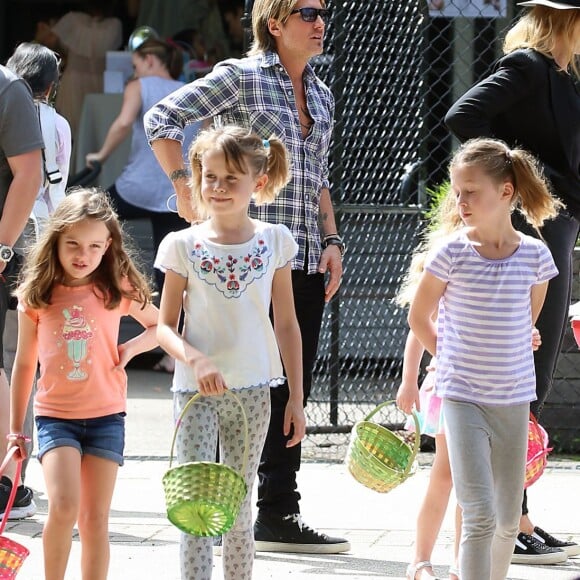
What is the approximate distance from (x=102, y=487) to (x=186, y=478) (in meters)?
0.42

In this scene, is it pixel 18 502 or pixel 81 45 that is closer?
pixel 18 502

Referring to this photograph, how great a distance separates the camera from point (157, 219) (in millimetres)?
8492

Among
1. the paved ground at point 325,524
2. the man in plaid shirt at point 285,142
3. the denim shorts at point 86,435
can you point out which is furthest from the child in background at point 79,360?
the paved ground at point 325,524

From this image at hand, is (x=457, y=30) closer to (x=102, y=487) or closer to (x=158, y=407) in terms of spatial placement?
(x=158, y=407)

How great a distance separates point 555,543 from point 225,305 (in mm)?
1788

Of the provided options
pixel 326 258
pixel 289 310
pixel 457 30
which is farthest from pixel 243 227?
pixel 457 30

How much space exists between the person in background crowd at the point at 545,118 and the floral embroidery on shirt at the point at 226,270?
1.17m

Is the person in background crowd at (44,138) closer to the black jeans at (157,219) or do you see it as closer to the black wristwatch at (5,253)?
the black wristwatch at (5,253)

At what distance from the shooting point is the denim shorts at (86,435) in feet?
11.9

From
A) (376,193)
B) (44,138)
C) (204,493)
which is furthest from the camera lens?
(376,193)

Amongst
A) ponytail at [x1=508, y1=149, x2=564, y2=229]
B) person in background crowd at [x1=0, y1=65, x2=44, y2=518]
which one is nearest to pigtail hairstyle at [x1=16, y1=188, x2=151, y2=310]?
person in background crowd at [x1=0, y1=65, x2=44, y2=518]

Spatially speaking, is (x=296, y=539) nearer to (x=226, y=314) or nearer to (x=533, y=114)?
(x=226, y=314)

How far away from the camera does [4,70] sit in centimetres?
467

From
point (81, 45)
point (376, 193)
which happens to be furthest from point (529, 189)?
point (81, 45)
